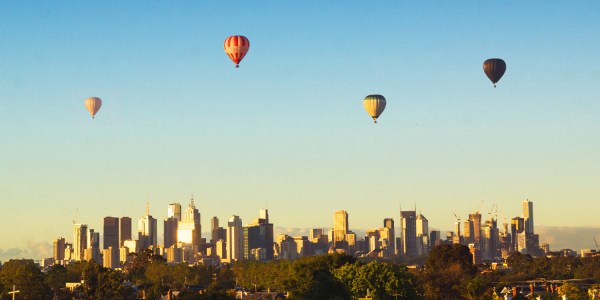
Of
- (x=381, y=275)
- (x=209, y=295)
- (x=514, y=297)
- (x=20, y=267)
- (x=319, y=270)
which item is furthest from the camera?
(x=20, y=267)

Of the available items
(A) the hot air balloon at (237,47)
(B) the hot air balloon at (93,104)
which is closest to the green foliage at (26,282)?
(B) the hot air balloon at (93,104)

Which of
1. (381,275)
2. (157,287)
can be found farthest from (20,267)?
(381,275)

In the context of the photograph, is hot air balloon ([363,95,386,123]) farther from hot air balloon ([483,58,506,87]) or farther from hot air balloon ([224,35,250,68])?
hot air balloon ([224,35,250,68])

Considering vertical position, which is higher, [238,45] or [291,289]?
[238,45]

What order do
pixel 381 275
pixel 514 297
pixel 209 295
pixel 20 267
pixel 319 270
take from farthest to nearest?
1. pixel 20 267
2. pixel 514 297
3. pixel 319 270
4. pixel 381 275
5. pixel 209 295

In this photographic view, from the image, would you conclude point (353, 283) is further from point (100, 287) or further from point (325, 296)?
point (100, 287)

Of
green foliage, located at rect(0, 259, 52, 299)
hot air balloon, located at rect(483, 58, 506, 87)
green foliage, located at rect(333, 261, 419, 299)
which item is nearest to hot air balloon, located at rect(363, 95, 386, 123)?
hot air balloon, located at rect(483, 58, 506, 87)

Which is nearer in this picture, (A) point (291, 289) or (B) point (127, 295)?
(A) point (291, 289)
